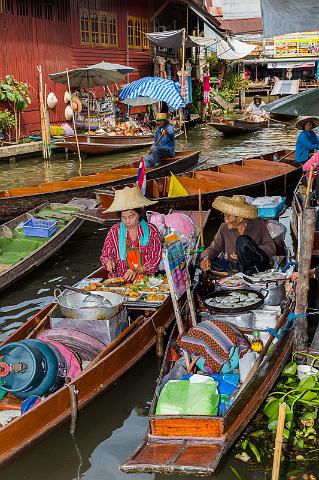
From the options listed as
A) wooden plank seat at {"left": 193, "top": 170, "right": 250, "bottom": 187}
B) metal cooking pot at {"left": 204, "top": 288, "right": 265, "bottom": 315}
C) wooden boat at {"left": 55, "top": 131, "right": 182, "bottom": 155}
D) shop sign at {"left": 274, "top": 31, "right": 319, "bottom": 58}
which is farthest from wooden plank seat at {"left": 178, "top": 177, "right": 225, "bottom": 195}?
shop sign at {"left": 274, "top": 31, "right": 319, "bottom": 58}

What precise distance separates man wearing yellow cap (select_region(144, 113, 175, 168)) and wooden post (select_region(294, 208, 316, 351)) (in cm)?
954

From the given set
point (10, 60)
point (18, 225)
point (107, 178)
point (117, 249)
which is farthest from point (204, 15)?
point (117, 249)

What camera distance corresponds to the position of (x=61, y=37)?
23828 millimetres

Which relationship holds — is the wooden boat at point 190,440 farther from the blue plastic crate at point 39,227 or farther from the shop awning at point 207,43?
the shop awning at point 207,43

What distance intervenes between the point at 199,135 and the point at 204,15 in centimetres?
616

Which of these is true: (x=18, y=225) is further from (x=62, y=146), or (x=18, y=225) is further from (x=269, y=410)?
(x=62, y=146)

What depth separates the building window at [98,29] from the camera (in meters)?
24.9

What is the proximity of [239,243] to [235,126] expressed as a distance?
1988 cm

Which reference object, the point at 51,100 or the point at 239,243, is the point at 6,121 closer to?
the point at 51,100

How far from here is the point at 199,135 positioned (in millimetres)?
28359

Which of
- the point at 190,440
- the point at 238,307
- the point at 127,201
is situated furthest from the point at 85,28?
the point at 190,440

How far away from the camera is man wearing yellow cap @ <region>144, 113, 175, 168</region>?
14.9 meters

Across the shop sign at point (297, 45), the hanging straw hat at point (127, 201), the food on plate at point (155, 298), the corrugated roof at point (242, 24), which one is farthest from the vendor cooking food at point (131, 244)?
the corrugated roof at point (242, 24)

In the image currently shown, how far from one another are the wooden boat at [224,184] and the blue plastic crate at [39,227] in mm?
647
